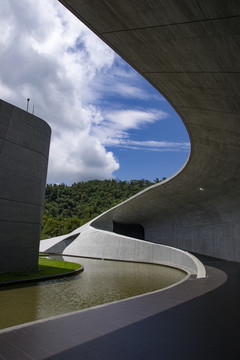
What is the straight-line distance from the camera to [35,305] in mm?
6711

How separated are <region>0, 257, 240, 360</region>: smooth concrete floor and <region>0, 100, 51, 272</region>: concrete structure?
23.1 ft

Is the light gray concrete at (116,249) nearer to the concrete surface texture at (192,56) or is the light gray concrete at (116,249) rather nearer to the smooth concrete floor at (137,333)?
the concrete surface texture at (192,56)

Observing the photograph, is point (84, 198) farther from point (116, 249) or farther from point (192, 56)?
point (192, 56)

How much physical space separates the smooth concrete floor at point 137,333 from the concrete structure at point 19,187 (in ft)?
23.1

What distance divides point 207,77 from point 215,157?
6.88m

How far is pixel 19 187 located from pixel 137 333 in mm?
9401

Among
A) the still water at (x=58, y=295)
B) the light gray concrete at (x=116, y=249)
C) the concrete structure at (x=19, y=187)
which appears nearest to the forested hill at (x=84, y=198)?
the light gray concrete at (x=116, y=249)

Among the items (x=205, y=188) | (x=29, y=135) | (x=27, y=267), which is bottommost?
(x=27, y=267)

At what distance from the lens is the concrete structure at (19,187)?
1136 centimetres

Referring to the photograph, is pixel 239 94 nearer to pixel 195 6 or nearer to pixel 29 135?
pixel 195 6

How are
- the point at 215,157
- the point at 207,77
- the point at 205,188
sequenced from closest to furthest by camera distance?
the point at 207,77
the point at 215,157
the point at 205,188

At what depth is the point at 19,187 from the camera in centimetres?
1196

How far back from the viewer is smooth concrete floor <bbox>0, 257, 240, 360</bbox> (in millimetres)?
3371

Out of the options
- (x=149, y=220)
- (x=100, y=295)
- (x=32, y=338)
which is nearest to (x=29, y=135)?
(x=100, y=295)
